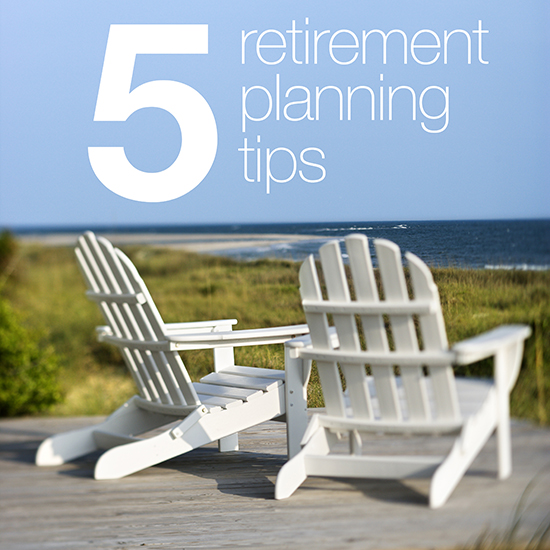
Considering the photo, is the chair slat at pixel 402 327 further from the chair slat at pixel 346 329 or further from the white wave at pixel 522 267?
the white wave at pixel 522 267

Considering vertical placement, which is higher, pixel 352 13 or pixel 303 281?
pixel 352 13

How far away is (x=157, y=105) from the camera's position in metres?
3.41

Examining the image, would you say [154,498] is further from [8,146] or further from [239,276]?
[8,146]

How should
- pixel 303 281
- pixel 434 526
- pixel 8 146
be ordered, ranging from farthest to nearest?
pixel 8 146 < pixel 303 281 < pixel 434 526

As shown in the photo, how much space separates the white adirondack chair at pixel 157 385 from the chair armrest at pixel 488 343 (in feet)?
3.06

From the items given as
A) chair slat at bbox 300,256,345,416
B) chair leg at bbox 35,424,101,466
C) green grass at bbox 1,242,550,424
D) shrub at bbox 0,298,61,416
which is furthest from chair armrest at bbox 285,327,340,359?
shrub at bbox 0,298,61,416

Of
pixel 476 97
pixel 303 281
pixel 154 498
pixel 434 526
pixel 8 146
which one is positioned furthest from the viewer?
pixel 8 146

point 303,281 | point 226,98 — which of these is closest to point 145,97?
point 226,98

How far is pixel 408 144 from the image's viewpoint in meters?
2.62

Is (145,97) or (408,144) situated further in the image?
(145,97)

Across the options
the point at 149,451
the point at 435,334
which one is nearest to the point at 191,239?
the point at 149,451

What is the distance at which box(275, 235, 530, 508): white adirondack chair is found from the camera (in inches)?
54.6

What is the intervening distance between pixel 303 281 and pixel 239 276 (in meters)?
1.10

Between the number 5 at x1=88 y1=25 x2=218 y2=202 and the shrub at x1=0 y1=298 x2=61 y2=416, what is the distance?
108 centimetres
